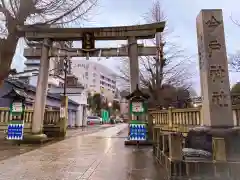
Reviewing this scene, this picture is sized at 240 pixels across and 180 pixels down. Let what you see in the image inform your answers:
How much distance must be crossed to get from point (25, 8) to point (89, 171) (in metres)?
7.20

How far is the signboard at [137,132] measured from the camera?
1126 cm

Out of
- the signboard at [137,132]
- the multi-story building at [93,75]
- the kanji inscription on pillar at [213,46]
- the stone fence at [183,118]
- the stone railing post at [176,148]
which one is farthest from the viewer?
the multi-story building at [93,75]

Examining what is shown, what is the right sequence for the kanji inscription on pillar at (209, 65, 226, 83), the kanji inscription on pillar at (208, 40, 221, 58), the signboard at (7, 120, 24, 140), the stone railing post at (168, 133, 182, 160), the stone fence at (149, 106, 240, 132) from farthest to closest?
the signboard at (7, 120, 24, 140) → the stone fence at (149, 106, 240, 132) → the kanji inscription on pillar at (208, 40, 221, 58) → the kanji inscription on pillar at (209, 65, 226, 83) → the stone railing post at (168, 133, 182, 160)

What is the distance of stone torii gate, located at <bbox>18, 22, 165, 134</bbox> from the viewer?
13008 millimetres

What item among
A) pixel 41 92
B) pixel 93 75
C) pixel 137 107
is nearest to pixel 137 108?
pixel 137 107

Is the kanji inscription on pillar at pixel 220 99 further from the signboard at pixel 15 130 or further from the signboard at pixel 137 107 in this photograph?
the signboard at pixel 15 130

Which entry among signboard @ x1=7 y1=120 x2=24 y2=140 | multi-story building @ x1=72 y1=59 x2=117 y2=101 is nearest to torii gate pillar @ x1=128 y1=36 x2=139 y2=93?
signboard @ x1=7 y1=120 x2=24 y2=140

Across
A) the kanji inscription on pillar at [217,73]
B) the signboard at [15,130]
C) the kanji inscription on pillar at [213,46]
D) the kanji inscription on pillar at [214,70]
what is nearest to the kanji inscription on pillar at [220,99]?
the kanji inscription on pillar at [214,70]

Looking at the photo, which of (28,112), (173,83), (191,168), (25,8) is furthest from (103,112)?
(191,168)

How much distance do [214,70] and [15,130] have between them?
9629 mm

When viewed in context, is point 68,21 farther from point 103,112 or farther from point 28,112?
point 103,112

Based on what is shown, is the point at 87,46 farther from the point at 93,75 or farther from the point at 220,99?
the point at 93,75

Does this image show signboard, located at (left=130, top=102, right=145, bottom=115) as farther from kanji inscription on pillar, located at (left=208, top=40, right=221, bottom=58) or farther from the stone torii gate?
kanji inscription on pillar, located at (left=208, top=40, right=221, bottom=58)

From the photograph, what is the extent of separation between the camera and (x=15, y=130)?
38.0ft
